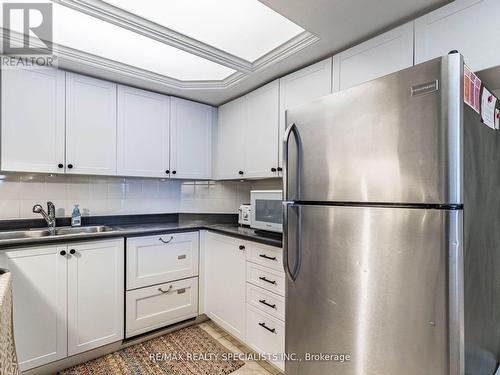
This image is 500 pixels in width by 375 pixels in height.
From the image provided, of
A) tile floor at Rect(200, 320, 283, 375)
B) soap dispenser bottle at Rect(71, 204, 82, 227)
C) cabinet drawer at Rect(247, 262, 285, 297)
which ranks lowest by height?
tile floor at Rect(200, 320, 283, 375)

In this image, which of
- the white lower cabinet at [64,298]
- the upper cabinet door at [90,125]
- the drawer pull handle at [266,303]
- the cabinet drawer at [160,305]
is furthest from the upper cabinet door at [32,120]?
the drawer pull handle at [266,303]

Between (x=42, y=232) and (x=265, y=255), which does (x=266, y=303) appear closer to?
(x=265, y=255)

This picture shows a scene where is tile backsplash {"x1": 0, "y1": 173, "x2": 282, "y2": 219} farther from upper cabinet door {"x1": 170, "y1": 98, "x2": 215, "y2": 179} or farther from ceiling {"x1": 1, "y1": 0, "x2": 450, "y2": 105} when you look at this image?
ceiling {"x1": 1, "y1": 0, "x2": 450, "y2": 105}

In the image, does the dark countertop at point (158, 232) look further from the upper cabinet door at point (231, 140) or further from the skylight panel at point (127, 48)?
the skylight panel at point (127, 48)

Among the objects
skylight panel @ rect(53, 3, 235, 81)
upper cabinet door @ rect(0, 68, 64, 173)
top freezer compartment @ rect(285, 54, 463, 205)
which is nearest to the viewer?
top freezer compartment @ rect(285, 54, 463, 205)

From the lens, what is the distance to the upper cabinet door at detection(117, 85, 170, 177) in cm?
239

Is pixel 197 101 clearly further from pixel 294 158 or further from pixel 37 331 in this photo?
pixel 37 331

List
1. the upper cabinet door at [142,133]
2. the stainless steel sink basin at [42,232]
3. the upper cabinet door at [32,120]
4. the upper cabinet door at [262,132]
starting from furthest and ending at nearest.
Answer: the upper cabinet door at [142,133] < the upper cabinet door at [262,132] < the stainless steel sink basin at [42,232] < the upper cabinet door at [32,120]

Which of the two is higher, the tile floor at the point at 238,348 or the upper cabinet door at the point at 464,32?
the upper cabinet door at the point at 464,32

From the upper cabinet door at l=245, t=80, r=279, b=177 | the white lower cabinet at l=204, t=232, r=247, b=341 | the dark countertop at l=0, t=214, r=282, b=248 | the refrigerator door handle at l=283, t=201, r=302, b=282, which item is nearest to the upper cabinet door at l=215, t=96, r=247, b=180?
the upper cabinet door at l=245, t=80, r=279, b=177

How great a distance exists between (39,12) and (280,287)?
2201 mm

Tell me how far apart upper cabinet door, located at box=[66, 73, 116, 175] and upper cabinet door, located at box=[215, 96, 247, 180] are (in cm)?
100

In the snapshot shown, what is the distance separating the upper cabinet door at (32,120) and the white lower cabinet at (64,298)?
0.64 meters

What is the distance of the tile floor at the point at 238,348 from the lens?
1.93m
